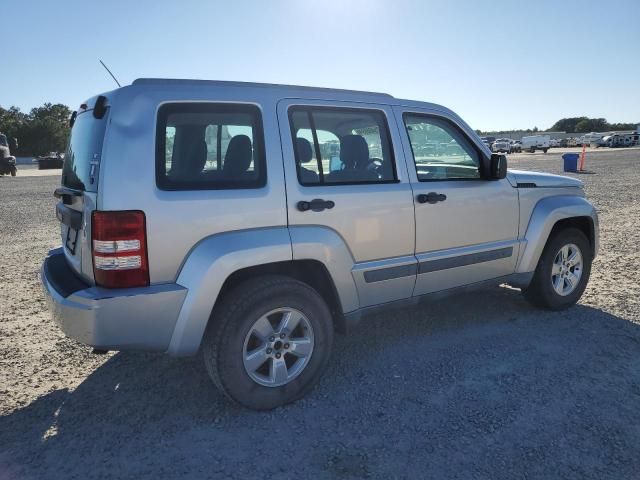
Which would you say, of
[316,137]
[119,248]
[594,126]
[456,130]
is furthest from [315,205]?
[594,126]

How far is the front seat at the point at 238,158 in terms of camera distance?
2.94 metres

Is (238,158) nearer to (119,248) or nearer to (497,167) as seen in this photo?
(119,248)

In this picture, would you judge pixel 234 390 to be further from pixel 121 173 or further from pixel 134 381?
pixel 121 173

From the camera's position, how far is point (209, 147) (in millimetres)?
2971

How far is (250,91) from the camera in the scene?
3.02 m

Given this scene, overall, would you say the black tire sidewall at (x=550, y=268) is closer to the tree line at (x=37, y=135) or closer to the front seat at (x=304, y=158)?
the front seat at (x=304, y=158)

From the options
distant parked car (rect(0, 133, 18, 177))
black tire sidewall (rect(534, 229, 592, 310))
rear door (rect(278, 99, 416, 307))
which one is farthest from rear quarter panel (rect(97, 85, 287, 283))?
distant parked car (rect(0, 133, 18, 177))

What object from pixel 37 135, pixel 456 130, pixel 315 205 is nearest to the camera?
pixel 315 205

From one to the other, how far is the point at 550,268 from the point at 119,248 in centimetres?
380

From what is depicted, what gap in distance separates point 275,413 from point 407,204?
1711 millimetres

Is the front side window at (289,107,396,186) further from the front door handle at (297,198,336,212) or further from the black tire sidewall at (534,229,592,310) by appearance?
the black tire sidewall at (534,229,592,310)

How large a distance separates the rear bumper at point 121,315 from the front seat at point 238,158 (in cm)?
76

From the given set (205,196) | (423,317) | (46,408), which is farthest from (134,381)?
(423,317)

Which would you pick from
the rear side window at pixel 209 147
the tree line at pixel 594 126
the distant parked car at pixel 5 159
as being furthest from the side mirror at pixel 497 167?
the tree line at pixel 594 126
